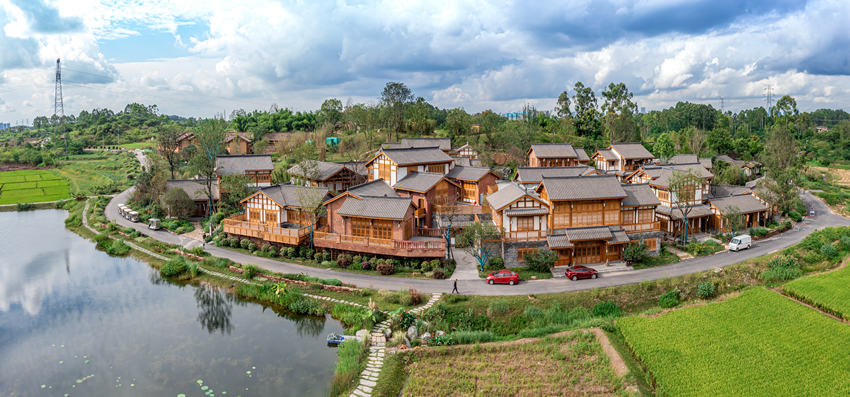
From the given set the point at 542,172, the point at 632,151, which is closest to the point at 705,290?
the point at 542,172

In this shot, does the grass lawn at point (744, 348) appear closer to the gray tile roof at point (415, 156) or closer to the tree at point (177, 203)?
the gray tile roof at point (415, 156)

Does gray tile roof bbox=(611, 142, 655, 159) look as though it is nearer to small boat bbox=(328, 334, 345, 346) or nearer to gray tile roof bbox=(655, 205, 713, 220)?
gray tile roof bbox=(655, 205, 713, 220)

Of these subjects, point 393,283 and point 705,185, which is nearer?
point 393,283

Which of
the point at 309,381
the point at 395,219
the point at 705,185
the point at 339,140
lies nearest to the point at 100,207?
the point at 339,140

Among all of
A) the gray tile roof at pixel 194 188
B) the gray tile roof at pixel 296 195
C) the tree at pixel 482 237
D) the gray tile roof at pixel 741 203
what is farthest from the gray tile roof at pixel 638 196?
the gray tile roof at pixel 194 188

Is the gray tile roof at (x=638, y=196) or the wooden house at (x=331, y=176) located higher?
the wooden house at (x=331, y=176)

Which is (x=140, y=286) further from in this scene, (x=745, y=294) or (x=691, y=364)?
(x=745, y=294)

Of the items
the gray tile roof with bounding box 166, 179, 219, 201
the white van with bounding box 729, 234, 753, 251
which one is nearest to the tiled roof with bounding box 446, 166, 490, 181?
the white van with bounding box 729, 234, 753, 251
